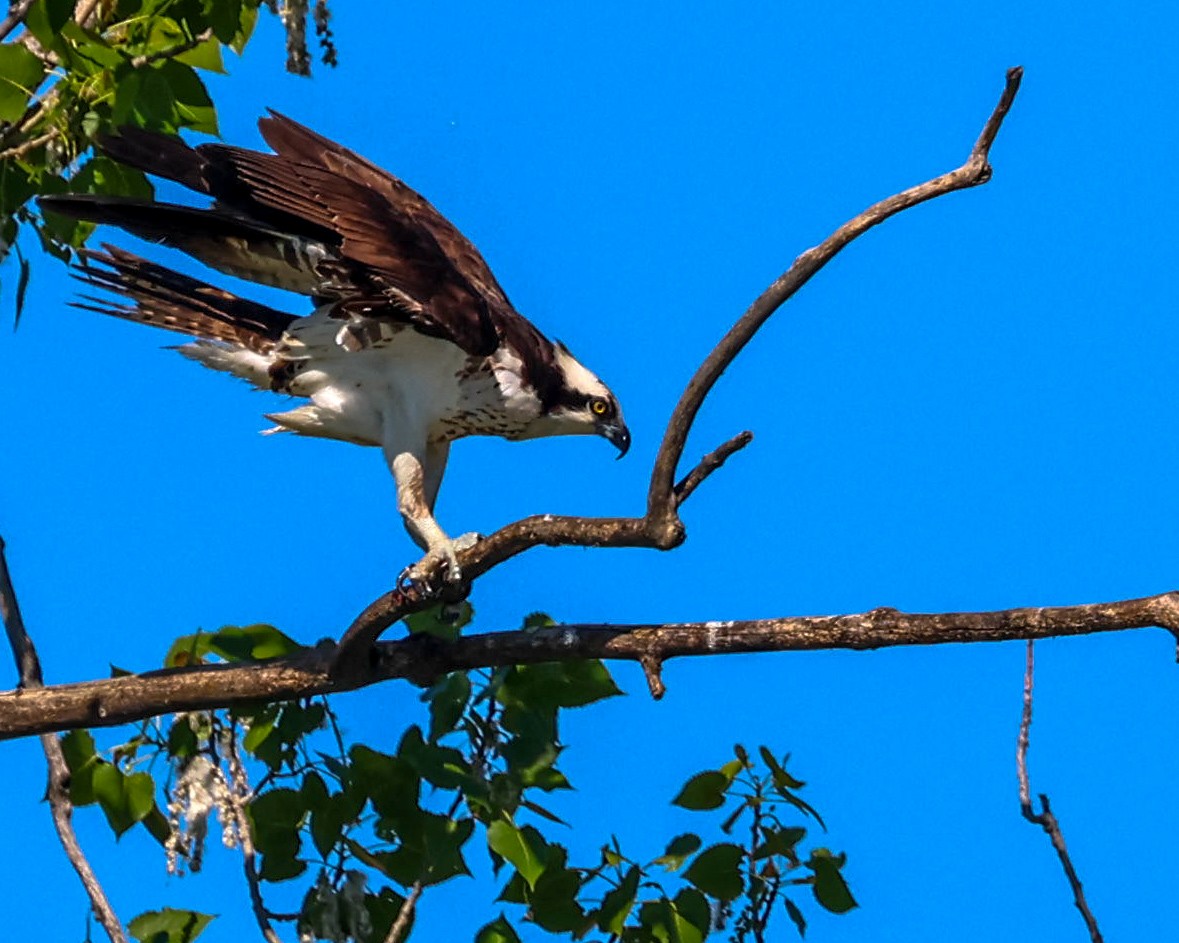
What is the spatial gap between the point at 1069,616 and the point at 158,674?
109 inches


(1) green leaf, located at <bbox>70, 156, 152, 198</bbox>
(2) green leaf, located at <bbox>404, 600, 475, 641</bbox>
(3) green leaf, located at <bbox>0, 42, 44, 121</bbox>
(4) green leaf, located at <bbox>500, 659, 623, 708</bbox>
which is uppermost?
(1) green leaf, located at <bbox>70, 156, 152, 198</bbox>

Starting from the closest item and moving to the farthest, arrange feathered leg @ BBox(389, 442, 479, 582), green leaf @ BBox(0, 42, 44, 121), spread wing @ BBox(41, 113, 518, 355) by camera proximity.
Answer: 1. green leaf @ BBox(0, 42, 44, 121)
2. feathered leg @ BBox(389, 442, 479, 582)
3. spread wing @ BBox(41, 113, 518, 355)

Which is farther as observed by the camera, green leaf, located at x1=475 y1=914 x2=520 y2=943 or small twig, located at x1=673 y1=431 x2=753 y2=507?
green leaf, located at x1=475 y1=914 x2=520 y2=943

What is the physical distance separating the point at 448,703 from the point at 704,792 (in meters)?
0.80

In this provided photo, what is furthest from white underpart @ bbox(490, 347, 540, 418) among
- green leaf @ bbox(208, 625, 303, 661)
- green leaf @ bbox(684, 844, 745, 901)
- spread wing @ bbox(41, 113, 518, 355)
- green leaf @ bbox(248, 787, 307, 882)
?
green leaf @ bbox(684, 844, 745, 901)

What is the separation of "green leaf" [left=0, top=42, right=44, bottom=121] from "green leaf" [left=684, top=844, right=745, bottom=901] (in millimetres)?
2961

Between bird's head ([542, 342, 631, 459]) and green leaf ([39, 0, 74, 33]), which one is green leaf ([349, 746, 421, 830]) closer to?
bird's head ([542, 342, 631, 459])

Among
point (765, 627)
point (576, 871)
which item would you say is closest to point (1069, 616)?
point (765, 627)

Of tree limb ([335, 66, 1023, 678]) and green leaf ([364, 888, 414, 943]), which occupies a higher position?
tree limb ([335, 66, 1023, 678])

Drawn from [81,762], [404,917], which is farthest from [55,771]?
[404,917]

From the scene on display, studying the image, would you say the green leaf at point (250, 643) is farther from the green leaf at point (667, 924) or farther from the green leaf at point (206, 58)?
the green leaf at point (206, 58)

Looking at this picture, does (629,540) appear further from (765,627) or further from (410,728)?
(410,728)

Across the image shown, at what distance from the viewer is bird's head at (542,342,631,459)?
21.1 feet

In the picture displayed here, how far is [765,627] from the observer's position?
4.40 m
